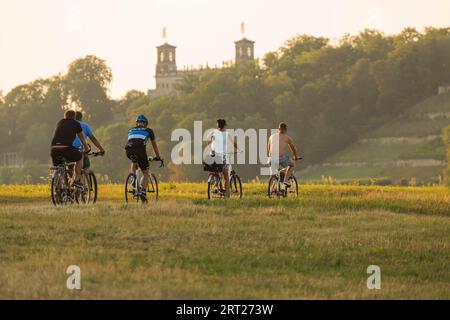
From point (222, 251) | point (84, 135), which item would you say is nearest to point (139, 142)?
point (84, 135)

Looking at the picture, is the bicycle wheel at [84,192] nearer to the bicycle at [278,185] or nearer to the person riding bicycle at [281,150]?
the person riding bicycle at [281,150]

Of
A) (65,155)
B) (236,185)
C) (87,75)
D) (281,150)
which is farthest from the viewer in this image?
(87,75)

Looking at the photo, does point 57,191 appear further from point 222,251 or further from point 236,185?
point 222,251

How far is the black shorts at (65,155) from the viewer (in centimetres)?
2752

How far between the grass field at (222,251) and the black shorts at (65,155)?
3.46 ft

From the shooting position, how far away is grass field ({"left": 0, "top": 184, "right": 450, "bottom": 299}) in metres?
17.6

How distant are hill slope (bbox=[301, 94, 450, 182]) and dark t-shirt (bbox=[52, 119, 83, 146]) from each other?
331 feet

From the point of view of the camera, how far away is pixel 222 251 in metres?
21.2

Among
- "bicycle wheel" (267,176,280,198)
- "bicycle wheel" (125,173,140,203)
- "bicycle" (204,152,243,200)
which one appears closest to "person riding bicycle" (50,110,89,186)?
"bicycle wheel" (125,173,140,203)

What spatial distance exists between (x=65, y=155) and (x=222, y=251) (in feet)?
24.1

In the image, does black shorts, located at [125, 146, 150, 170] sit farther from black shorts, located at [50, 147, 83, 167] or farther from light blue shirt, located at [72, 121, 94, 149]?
black shorts, located at [50, 147, 83, 167]

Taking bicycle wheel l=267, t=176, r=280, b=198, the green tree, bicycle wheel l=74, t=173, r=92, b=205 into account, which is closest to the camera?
bicycle wheel l=74, t=173, r=92, b=205

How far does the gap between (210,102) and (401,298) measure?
14267cm
